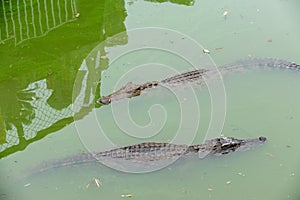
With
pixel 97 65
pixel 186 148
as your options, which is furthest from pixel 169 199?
pixel 97 65

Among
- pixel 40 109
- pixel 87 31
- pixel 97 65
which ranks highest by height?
pixel 87 31

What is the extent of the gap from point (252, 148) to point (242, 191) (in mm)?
537

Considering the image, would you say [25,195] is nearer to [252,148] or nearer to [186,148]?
[186,148]

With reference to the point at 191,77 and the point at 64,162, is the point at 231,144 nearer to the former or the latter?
the point at 191,77

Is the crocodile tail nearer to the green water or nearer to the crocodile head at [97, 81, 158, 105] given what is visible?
the green water

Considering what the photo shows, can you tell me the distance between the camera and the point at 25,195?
3932mm

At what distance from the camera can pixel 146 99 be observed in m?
5.06

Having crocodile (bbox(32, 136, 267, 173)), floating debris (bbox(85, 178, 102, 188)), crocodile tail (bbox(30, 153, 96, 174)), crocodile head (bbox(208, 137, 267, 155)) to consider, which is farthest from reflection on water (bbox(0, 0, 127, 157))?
crocodile head (bbox(208, 137, 267, 155))

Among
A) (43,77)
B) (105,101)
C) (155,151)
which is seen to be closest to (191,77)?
(105,101)

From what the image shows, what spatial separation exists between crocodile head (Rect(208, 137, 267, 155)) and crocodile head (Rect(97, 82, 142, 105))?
1.19m

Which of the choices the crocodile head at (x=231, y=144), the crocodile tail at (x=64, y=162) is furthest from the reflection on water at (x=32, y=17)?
the crocodile head at (x=231, y=144)

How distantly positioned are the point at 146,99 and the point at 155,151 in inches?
39.3

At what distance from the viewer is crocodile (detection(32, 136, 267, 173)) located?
13.6 feet

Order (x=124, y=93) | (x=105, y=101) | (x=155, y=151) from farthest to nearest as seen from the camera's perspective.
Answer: (x=124, y=93)
(x=105, y=101)
(x=155, y=151)
